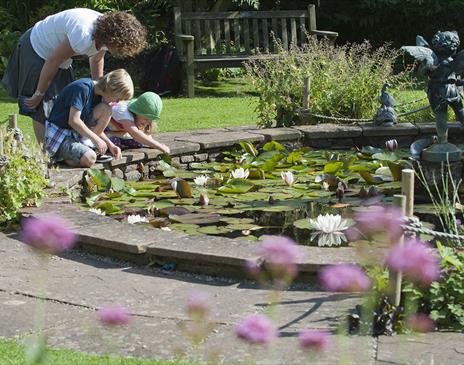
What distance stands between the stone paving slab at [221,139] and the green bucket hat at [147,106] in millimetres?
741

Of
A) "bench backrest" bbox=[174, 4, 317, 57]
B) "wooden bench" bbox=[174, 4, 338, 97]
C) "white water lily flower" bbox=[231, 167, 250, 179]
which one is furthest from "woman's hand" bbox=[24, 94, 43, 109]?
"bench backrest" bbox=[174, 4, 317, 57]

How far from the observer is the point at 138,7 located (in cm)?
1473

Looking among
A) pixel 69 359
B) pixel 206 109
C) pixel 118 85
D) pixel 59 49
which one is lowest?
pixel 206 109

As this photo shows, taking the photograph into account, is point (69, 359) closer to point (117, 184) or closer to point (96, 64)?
point (117, 184)

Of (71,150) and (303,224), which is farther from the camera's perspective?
(71,150)

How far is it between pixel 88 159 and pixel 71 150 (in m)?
0.15

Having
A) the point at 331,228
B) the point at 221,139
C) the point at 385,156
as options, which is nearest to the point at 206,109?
the point at 221,139

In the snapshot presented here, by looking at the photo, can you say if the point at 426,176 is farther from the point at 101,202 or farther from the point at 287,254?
the point at 287,254

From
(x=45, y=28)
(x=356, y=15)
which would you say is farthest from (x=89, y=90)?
(x=356, y=15)

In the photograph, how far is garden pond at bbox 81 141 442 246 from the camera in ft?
17.2

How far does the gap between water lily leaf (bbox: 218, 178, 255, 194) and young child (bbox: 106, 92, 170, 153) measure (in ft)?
2.76

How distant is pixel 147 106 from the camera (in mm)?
6617

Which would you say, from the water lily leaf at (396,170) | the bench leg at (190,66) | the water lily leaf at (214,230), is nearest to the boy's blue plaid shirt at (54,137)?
the water lily leaf at (214,230)

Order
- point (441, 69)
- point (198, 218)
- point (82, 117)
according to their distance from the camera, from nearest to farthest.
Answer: point (198, 218)
point (441, 69)
point (82, 117)
